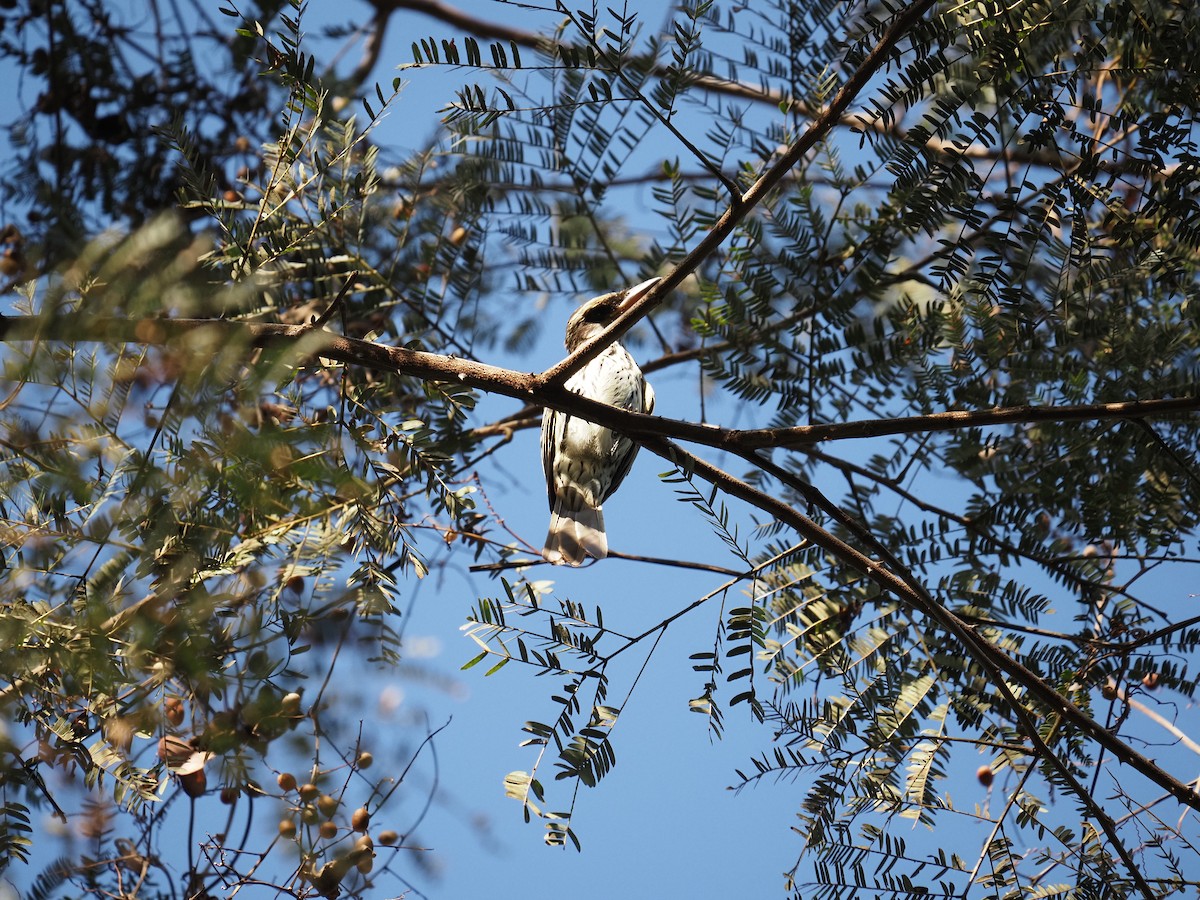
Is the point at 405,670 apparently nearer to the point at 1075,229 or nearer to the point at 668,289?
the point at 668,289

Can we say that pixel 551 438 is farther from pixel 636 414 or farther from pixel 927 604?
pixel 927 604

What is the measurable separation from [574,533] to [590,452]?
1.25 ft

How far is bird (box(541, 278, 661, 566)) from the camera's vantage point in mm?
2865

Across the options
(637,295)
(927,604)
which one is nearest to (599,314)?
(637,295)

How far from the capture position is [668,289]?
1559mm

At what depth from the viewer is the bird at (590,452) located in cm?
287

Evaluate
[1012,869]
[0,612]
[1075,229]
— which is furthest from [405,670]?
[1075,229]

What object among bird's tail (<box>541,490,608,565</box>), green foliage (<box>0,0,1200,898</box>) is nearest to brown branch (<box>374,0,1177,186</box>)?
green foliage (<box>0,0,1200,898</box>)

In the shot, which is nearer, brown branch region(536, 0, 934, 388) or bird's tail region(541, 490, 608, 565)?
brown branch region(536, 0, 934, 388)

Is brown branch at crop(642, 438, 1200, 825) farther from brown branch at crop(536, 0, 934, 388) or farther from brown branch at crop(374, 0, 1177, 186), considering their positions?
brown branch at crop(374, 0, 1177, 186)

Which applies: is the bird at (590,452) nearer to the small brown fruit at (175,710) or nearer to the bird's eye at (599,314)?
the bird's eye at (599,314)

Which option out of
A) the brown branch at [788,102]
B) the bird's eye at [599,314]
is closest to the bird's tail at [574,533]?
the bird's eye at [599,314]

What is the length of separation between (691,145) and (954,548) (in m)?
1.38

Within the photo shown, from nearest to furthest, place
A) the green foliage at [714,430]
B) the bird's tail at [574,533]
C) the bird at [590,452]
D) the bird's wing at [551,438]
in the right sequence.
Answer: the green foliage at [714,430] → the bird's tail at [574,533] → the bird at [590,452] → the bird's wing at [551,438]
